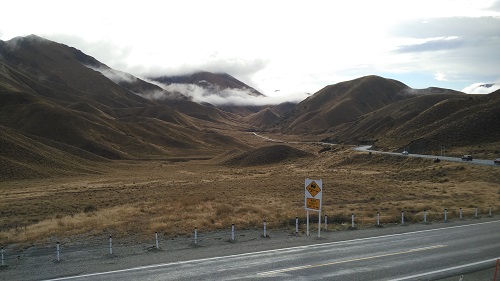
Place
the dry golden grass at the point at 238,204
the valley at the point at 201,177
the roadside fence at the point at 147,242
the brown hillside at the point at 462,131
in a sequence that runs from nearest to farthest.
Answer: the roadside fence at the point at 147,242
the dry golden grass at the point at 238,204
the valley at the point at 201,177
the brown hillside at the point at 462,131

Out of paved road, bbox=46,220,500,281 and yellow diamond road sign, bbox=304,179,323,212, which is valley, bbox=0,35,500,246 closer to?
yellow diamond road sign, bbox=304,179,323,212

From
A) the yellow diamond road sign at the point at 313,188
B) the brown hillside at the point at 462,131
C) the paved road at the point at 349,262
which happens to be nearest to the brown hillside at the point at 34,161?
the yellow diamond road sign at the point at 313,188

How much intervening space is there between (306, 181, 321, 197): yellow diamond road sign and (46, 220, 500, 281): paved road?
112 inches

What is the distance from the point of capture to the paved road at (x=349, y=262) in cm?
1341

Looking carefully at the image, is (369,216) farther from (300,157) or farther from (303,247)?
(300,157)

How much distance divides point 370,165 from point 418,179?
20170mm

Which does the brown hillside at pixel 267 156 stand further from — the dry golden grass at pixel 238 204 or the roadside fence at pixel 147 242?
the roadside fence at pixel 147 242

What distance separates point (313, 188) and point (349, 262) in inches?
228

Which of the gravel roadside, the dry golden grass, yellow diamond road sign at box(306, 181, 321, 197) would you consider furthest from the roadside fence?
yellow diamond road sign at box(306, 181, 321, 197)

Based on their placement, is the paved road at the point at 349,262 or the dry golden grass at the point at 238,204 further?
the dry golden grass at the point at 238,204

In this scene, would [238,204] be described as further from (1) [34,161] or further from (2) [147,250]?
(1) [34,161]

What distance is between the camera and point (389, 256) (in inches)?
623

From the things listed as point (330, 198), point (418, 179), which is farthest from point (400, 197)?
point (418, 179)

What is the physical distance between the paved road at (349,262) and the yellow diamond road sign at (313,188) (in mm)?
2853
